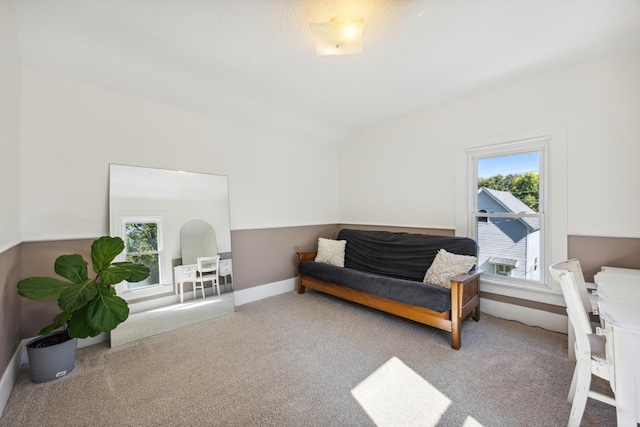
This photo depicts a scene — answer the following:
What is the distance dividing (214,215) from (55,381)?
1877 mm

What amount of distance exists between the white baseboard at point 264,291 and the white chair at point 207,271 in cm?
37

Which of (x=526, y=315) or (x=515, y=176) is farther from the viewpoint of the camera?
(x=515, y=176)

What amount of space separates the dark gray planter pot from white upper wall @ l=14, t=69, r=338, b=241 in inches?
36.7

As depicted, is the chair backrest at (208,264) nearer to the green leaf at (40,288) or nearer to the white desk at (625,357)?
the green leaf at (40,288)

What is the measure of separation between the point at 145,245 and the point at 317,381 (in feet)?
7.13

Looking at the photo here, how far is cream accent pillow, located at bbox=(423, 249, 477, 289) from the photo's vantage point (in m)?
2.59

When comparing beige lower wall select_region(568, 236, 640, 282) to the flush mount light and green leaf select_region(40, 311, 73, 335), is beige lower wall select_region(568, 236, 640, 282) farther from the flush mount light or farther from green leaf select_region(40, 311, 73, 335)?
green leaf select_region(40, 311, 73, 335)

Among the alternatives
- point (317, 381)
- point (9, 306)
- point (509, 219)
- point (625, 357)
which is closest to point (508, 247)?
point (509, 219)

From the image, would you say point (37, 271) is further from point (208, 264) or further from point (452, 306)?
point (452, 306)

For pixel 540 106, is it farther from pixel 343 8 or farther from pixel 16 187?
pixel 16 187

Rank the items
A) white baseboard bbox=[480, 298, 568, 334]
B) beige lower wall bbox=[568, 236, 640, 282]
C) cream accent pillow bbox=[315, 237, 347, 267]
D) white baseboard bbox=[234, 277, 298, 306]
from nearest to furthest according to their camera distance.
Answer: beige lower wall bbox=[568, 236, 640, 282] → white baseboard bbox=[480, 298, 568, 334] → white baseboard bbox=[234, 277, 298, 306] → cream accent pillow bbox=[315, 237, 347, 267]

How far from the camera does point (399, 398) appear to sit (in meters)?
1.67

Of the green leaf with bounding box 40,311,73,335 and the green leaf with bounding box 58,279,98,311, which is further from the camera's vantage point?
the green leaf with bounding box 40,311,73,335

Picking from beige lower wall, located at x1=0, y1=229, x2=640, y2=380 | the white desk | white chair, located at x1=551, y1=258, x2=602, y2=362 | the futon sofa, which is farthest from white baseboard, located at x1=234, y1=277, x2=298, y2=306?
the white desk
